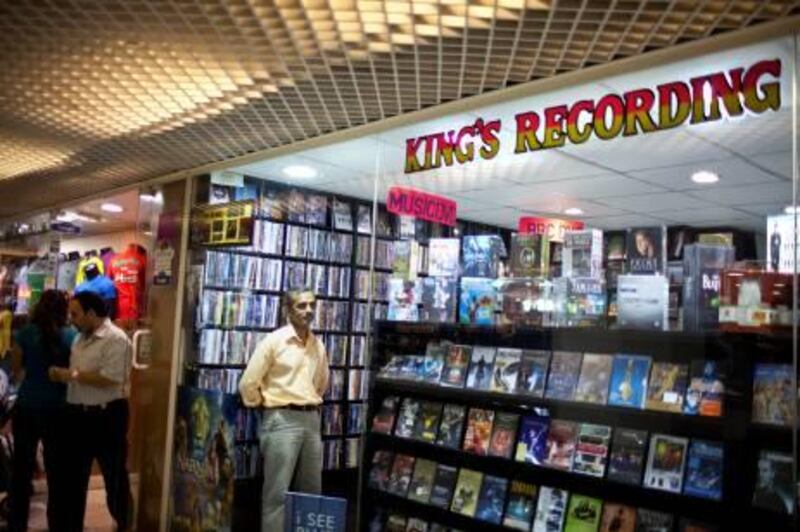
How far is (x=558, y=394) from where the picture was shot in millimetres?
2764

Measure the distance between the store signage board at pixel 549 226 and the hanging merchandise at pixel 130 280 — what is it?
3021 millimetres

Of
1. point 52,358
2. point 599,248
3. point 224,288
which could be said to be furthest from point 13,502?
point 599,248

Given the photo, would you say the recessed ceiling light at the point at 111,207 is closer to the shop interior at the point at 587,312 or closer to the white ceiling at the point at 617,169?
the shop interior at the point at 587,312

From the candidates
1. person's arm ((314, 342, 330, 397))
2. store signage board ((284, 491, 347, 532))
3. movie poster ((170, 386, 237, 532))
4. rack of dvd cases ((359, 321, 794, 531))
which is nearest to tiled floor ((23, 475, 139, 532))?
movie poster ((170, 386, 237, 532))

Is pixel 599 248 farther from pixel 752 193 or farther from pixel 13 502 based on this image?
pixel 13 502

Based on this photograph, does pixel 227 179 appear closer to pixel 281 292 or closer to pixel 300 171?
pixel 300 171

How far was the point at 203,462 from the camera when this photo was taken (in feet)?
13.7

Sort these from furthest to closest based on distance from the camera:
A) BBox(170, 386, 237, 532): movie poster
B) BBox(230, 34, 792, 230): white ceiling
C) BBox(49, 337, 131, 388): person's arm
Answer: BBox(170, 386, 237, 532): movie poster < BBox(49, 337, 131, 388): person's arm < BBox(230, 34, 792, 230): white ceiling

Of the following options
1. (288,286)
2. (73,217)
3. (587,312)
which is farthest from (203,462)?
(73,217)

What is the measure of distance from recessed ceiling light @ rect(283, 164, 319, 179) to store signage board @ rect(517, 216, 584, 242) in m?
1.42

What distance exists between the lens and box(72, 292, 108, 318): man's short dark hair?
404cm

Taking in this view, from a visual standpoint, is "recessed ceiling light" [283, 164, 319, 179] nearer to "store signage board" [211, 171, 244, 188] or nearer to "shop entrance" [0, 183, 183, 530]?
"store signage board" [211, 171, 244, 188]

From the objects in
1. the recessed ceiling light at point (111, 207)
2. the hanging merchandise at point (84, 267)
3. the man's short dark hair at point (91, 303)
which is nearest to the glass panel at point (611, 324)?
the man's short dark hair at point (91, 303)

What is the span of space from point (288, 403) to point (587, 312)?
177cm
